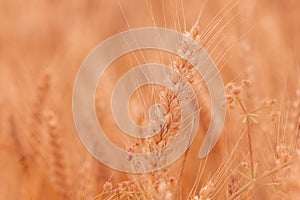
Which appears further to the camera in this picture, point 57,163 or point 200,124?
point 200,124

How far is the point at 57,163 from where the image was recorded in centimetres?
147

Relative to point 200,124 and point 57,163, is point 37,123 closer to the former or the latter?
point 57,163

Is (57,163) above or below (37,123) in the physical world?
below

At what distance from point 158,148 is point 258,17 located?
50.8 inches

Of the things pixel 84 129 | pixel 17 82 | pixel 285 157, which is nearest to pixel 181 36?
pixel 285 157

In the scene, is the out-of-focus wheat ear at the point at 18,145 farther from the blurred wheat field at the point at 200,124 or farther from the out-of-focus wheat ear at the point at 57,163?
the out-of-focus wheat ear at the point at 57,163

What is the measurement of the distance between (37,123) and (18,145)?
84 millimetres

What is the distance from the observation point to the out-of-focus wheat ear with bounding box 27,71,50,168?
1.58 m

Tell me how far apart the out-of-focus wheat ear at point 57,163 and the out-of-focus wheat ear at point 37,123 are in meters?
0.06

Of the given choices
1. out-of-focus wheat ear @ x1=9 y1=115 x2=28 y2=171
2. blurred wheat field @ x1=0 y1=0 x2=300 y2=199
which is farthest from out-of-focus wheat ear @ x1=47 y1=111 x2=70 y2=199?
out-of-focus wheat ear @ x1=9 y1=115 x2=28 y2=171

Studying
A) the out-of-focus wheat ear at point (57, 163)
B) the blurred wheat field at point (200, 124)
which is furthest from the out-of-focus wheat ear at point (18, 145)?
the out-of-focus wheat ear at point (57, 163)

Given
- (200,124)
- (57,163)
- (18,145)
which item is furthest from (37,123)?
(200,124)

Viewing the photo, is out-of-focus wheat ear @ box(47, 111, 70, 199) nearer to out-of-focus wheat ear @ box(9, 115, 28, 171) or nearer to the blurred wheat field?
the blurred wheat field

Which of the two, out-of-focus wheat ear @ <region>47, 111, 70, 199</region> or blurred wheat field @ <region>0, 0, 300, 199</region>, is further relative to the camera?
out-of-focus wheat ear @ <region>47, 111, 70, 199</region>
